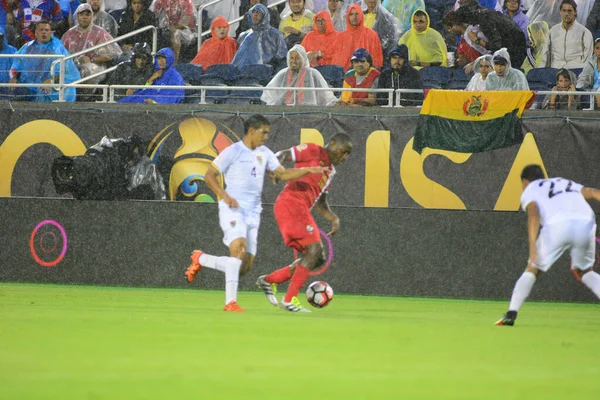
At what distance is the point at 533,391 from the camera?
631 centimetres

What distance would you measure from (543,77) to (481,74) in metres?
1.18

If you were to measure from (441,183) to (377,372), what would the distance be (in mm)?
11537

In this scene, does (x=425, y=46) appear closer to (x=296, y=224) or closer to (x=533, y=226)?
(x=296, y=224)

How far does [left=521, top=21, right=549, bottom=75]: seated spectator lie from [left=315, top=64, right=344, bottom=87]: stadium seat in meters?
3.34

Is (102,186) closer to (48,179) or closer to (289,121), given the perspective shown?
(48,179)

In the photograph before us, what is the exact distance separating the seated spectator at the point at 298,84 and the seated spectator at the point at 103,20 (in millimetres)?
4603

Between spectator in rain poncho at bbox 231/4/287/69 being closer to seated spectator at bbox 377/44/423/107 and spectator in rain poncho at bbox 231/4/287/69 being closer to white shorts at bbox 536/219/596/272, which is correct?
seated spectator at bbox 377/44/423/107

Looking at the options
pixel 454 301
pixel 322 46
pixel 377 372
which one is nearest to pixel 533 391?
pixel 377 372

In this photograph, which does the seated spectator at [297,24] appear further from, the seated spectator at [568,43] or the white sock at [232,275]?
the white sock at [232,275]

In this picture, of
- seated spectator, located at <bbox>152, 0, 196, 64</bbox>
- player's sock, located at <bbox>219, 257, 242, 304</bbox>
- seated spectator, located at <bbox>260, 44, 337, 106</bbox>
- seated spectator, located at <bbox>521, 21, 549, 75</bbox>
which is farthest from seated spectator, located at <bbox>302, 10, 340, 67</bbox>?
player's sock, located at <bbox>219, 257, 242, 304</bbox>

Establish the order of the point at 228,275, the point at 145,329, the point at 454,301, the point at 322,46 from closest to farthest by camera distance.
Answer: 1. the point at 145,329
2. the point at 228,275
3. the point at 454,301
4. the point at 322,46

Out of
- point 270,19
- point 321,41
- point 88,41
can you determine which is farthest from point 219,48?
point 88,41

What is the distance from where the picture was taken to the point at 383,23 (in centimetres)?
2025

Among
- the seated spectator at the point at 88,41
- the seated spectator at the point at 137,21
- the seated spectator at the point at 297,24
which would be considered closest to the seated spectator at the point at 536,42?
the seated spectator at the point at 297,24
